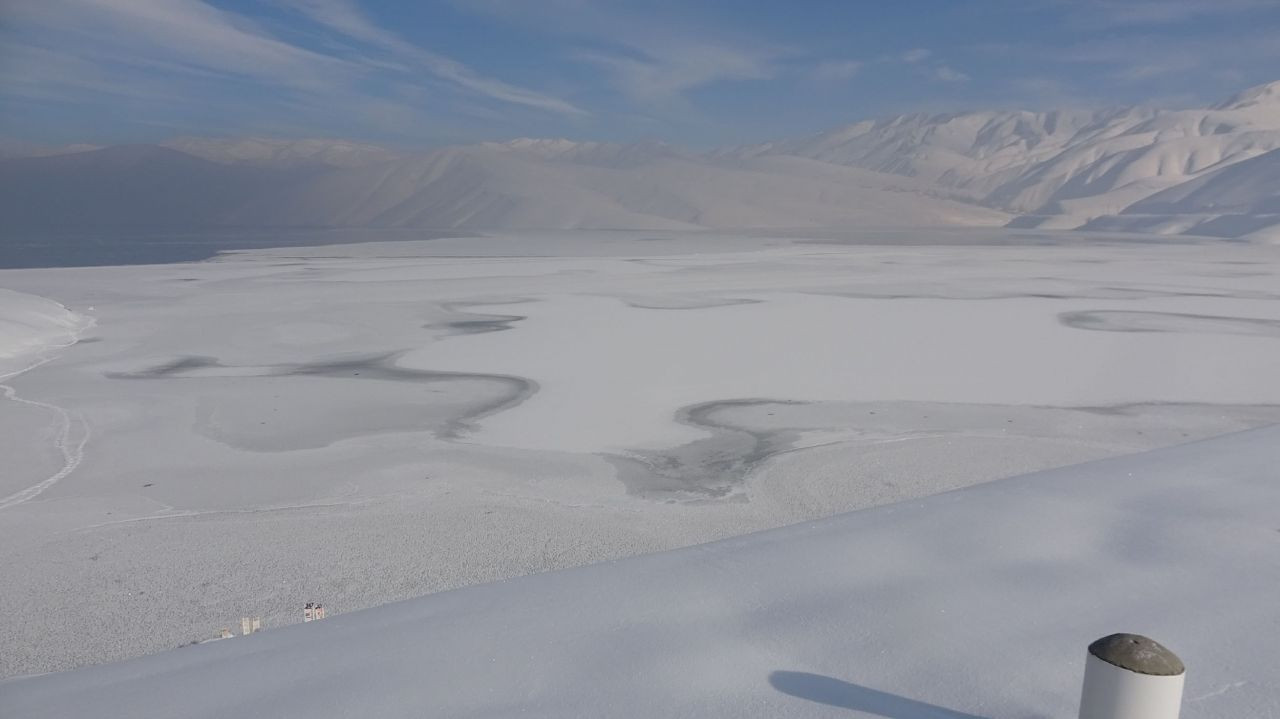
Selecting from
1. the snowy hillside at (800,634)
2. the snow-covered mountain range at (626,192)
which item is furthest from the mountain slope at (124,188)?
the snowy hillside at (800,634)

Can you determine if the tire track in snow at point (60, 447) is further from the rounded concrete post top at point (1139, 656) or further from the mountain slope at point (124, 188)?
the mountain slope at point (124, 188)

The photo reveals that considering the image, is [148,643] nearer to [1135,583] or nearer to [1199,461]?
[1135,583]

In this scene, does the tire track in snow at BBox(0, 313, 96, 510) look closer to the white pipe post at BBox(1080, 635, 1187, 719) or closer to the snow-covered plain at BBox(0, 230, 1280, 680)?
the snow-covered plain at BBox(0, 230, 1280, 680)

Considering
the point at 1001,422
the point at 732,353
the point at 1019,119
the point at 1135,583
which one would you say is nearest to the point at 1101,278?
the point at 732,353

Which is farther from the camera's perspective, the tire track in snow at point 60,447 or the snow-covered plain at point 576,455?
the tire track in snow at point 60,447

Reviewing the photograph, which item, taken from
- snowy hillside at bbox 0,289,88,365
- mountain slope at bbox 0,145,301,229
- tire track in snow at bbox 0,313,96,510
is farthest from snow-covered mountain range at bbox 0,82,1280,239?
tire track in snow at bbox 0,313,96,510

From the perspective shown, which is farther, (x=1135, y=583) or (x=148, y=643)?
(x=148, y=643)
